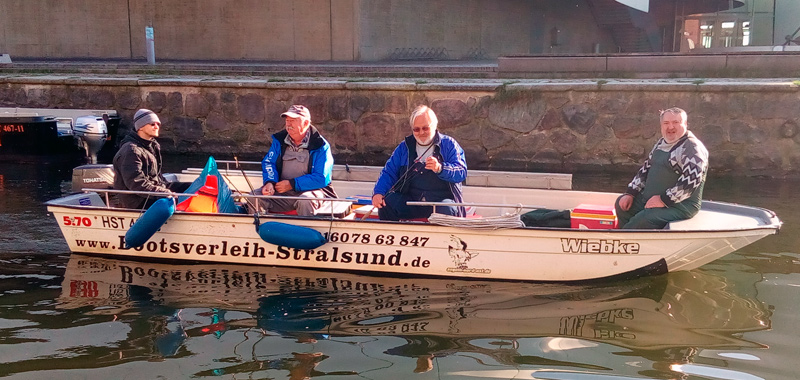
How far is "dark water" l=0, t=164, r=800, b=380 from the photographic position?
5.12 m

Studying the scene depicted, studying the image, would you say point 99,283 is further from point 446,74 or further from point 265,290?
point 446,74

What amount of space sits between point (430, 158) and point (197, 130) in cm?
895

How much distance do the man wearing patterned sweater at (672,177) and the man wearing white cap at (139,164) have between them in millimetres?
4594

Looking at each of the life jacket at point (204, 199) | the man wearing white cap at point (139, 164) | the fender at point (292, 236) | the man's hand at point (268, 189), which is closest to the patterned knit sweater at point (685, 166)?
the fender at point (292, 236)

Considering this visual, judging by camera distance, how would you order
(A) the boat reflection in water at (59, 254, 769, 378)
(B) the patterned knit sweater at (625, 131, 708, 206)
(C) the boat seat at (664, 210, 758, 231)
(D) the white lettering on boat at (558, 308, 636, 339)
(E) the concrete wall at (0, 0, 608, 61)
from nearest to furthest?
(A) the boat reflection in water at (59, 254, 769, 378) < (D) the white lettering on boat at (558, 308, 636, 339) < (B) the patterned knit sweater at (625, 131, 708, 206) < (C) the boat seat at (664, 210, 758, 231) < (E) the concrete wall at (0, 0, 608, 61)

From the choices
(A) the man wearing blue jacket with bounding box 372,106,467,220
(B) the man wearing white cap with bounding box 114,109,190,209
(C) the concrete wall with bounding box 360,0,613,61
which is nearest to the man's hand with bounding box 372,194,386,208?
(A) the man wearing blue jacket with bounding box 372,106,467,220

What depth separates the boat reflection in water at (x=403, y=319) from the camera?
5.26m

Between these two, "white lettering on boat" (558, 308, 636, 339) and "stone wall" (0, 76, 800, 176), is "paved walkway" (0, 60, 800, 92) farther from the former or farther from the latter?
"white lettering on boat" (558, 308, 636, 339)

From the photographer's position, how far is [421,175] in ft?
23.2

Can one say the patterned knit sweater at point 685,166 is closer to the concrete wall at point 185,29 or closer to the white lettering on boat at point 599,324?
the white lettering on boat at point 599,324

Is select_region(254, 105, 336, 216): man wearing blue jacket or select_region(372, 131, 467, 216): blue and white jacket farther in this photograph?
select_region(254, 105, 336, 216): man wearing blue jacket

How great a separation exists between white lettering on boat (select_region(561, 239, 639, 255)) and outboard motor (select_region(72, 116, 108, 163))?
917cm

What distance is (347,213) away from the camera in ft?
25.4

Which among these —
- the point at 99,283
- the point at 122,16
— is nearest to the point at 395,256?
the point at 99,283
